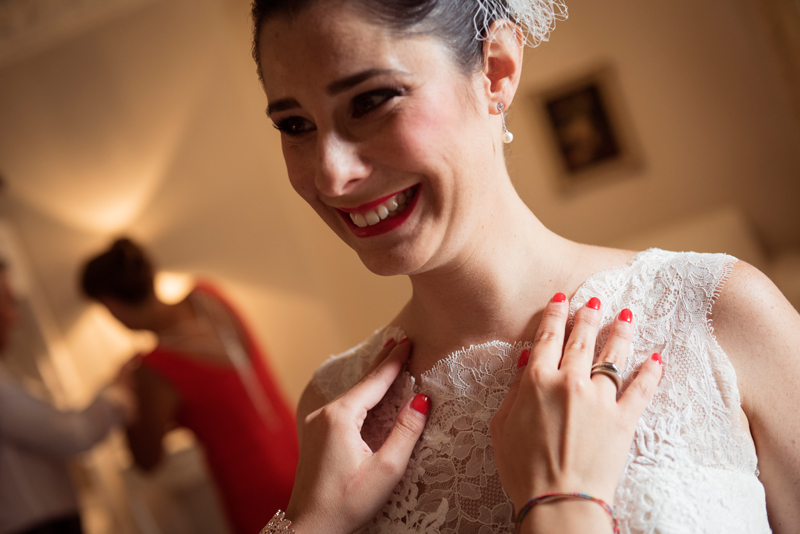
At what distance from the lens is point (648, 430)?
0.84 meters

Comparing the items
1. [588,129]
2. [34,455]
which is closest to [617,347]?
[34,455]

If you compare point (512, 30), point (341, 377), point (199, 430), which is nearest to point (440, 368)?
point (341, 377)

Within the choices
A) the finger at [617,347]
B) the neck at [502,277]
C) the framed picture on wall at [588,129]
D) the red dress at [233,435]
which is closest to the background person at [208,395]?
the red dress at [233,435]

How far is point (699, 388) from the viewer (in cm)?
84

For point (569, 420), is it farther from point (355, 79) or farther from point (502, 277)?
point (355, 79)

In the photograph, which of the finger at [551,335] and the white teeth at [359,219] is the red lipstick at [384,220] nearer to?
the white teeth at [359,219]

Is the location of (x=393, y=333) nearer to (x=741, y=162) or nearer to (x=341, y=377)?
(x=341, y=377)

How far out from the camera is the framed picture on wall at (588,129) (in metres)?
3.70

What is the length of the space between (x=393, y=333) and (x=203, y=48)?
133 inches

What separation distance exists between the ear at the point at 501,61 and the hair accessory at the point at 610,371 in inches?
15.9

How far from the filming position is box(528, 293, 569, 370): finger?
82cm

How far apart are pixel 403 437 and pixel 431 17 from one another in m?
0.62

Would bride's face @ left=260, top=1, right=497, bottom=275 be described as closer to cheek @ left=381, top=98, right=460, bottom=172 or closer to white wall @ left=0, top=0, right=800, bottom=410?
cheek @ left=381, top=98, right=460, bottom=172

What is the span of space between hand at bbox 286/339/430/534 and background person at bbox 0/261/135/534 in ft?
5.98
